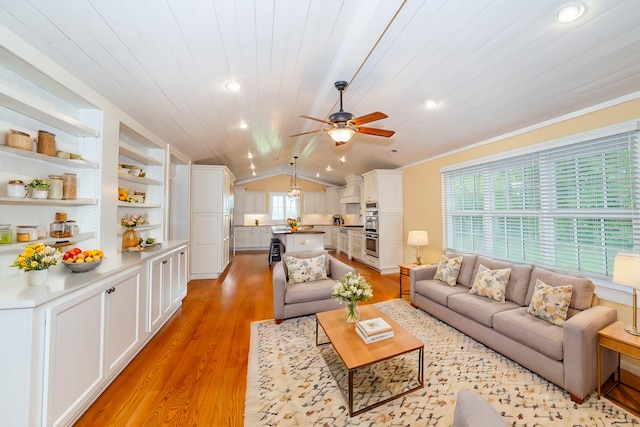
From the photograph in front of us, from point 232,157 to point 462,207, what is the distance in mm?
4950

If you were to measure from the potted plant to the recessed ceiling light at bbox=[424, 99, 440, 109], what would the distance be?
358 cm

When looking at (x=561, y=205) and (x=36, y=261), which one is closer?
(x=36, y=261)

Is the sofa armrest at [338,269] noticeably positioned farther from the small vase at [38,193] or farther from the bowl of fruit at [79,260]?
the small vase at [38,193]

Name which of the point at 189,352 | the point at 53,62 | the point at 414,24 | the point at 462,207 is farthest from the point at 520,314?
the point at 53,62

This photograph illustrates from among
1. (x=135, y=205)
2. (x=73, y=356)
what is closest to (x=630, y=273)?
(x=73, y=356)

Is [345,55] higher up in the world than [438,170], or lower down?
higher up

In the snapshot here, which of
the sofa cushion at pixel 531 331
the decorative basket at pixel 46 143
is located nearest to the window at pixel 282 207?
the decorative basket at pixel 46 143

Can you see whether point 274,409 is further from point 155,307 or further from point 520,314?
point 520,314

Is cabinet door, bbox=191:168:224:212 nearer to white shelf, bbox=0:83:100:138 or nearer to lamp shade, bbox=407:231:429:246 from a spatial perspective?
white shelf, bbox=0:83:100:138

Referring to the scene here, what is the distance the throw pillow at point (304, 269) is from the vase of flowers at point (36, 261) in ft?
7.54

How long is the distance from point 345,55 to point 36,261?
105 inches

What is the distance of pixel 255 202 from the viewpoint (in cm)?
910

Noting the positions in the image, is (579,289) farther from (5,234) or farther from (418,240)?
(5,234)

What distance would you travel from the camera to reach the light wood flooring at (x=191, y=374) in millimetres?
1649
